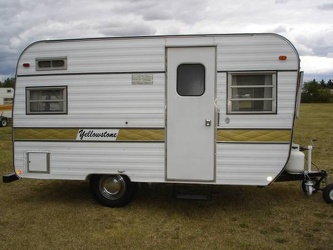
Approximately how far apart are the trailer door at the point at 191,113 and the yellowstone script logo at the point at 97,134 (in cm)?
94

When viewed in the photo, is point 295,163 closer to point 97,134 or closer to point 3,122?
point 97,134

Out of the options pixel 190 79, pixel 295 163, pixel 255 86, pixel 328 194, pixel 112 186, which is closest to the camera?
pixel 255 86

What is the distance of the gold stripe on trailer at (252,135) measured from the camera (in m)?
6.10

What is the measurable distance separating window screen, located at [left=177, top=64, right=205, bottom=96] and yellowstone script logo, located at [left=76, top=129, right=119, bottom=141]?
1317 mm

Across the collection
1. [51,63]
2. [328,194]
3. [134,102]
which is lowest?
[328,194]

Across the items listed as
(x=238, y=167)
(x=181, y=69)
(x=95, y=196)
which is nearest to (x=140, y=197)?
(x=95, y=196)

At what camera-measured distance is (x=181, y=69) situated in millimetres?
6285

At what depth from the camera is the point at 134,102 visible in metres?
6.45

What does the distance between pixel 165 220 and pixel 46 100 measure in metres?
Result: 2.90

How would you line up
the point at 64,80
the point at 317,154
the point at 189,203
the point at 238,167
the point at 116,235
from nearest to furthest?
the point at 116,235 → the point at 238,167 → the point at 64,80 → the point at 189,203 → the point at 317,154

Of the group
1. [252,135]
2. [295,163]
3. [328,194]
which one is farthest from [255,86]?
[328,194]

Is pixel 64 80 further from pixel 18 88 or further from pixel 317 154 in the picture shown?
pixel 317 154

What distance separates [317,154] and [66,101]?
9.15 m

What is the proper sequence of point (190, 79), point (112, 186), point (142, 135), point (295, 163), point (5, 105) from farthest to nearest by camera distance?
1. point (5, 105)
2. point (112, 186)
3. point (295, 163)
4. point (142, 135)
5. point (190, 79)
